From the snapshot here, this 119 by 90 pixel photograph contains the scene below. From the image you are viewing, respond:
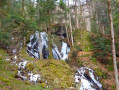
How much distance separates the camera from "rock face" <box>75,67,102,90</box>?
837cm

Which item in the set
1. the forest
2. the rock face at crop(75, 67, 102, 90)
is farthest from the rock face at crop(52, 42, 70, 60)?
the rock face at crop(75, 67, 102, 90)

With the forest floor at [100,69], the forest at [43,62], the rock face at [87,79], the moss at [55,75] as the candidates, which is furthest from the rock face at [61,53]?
the rock face at [87,79]

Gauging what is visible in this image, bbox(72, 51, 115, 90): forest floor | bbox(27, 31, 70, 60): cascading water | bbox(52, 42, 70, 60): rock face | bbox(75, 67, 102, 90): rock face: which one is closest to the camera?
bbox(75, 67, 102, 90): rock face

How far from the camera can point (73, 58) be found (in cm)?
1314

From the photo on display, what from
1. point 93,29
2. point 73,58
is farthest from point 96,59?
point 93,29

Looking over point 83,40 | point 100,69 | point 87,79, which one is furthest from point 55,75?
point 83,40

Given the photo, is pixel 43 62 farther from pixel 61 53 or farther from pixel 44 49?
pixel 61 53

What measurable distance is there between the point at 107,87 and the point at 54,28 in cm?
1417

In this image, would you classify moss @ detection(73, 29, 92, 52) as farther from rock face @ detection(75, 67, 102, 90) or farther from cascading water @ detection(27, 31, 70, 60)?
rock face @ detection(75, 67, 102, 90)

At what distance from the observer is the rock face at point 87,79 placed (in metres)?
8.37

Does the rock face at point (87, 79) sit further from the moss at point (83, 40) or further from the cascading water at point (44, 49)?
the moss at point (83, 40)

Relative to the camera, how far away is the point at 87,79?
30.2 feet

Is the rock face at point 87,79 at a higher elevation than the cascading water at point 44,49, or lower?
lower

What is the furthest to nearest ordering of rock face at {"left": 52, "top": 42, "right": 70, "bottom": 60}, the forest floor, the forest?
rock face at {"left": 52, "top": 42, "right": 70, "bottom": 60} → the forest floor → the forest
